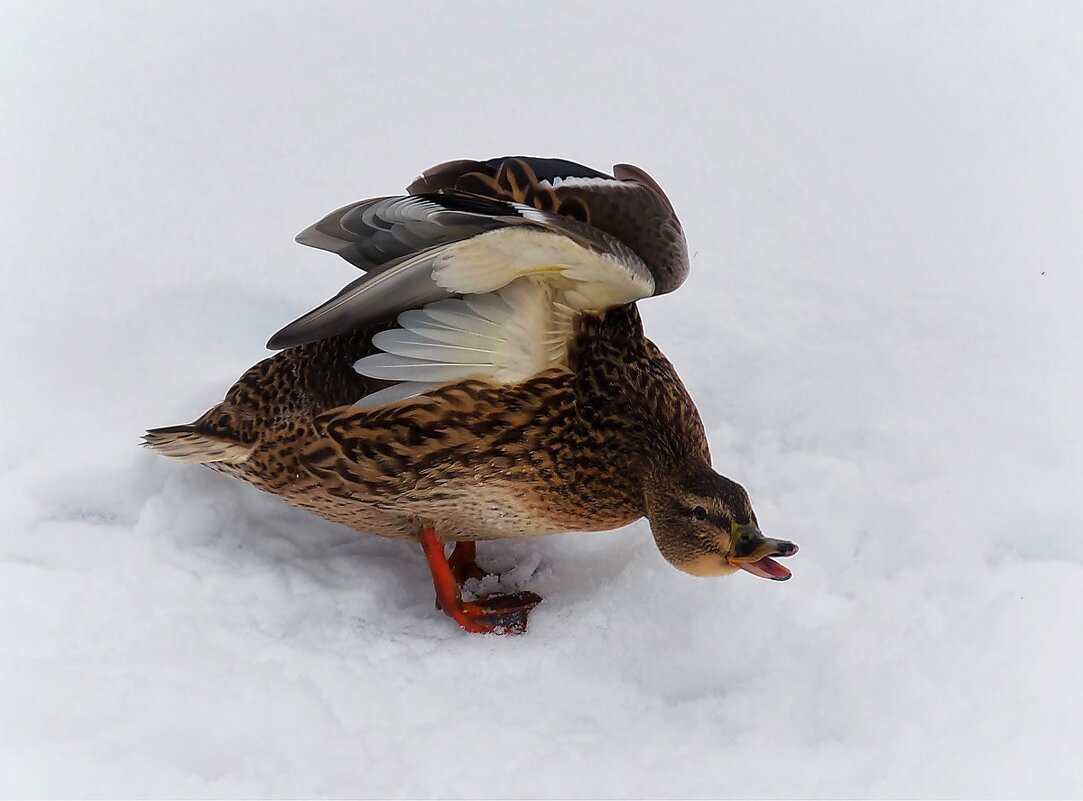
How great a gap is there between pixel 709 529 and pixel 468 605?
797 millimetres

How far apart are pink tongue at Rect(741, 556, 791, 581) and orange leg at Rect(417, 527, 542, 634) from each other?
716 millimetres

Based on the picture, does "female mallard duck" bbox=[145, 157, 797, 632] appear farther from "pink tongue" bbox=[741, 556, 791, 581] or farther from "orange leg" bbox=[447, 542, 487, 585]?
"orange leg" bbox=[447, 542, 487, 585]

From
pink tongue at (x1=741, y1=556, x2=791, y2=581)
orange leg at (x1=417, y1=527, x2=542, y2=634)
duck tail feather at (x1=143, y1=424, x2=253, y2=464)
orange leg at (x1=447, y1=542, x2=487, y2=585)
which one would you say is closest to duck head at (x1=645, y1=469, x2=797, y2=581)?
pink tongue at (x1=741, y1=556, x2=791, y2=581)

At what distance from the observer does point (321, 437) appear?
3305mm

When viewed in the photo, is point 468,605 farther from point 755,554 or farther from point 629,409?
point 755,554

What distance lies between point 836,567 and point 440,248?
1.59 m

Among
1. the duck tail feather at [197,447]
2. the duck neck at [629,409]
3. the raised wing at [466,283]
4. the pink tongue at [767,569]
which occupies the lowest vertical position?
the pink tongue at [767,569]

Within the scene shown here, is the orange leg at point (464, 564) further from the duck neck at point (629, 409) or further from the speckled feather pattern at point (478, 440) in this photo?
the duck neck at point (629, 409)

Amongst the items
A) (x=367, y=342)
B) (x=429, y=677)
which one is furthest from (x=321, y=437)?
(x=429, y=677)

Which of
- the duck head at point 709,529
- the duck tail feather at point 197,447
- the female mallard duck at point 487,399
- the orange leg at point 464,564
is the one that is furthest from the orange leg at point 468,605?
the duck tail feather at point 197,447

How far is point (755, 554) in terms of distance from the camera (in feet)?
10.2

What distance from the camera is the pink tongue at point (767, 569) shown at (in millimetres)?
3109

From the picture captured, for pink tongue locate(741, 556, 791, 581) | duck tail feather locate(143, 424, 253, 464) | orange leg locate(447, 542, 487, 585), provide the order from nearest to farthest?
1. pink tongue locate(741, 556, 791, 581)
2. duck tail feather locate(143, 424, 253, 464)
3. orange leg locate(447, 542, 487, 585)

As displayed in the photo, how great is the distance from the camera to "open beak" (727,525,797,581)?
308 cm
